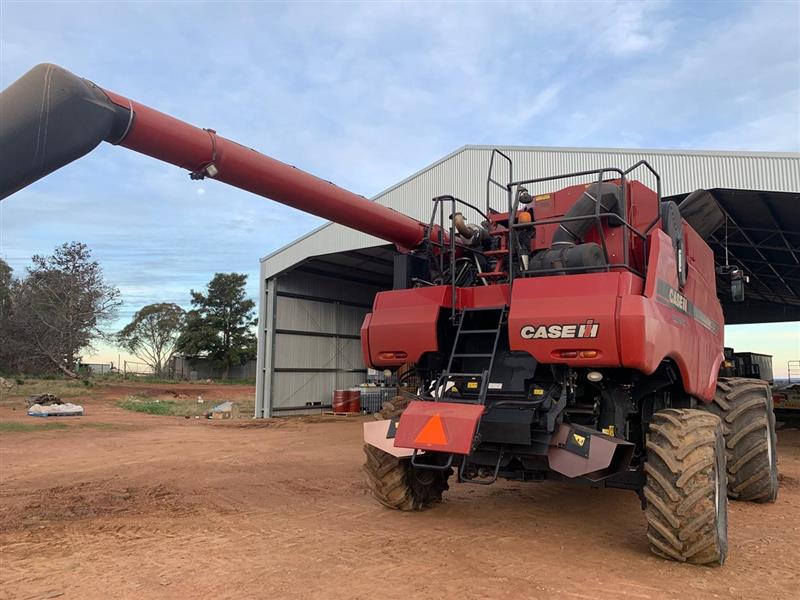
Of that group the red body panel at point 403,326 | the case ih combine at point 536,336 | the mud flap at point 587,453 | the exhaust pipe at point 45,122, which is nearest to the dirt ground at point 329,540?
the case ih combine at point 536,336

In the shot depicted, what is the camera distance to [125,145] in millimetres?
4797

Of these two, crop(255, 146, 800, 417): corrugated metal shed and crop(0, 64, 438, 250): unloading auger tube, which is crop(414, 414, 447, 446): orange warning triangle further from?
crop(255, 146, 800, 417): corrugated metal shed

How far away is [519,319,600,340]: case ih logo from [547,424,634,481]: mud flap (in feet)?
2.70

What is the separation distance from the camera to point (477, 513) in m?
6.66

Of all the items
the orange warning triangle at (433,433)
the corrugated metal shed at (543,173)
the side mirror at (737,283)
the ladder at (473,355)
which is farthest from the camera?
the corrugated metal shed at (543,173)

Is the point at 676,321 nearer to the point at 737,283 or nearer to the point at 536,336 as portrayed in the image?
the point at 536,336

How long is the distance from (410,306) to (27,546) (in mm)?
4271

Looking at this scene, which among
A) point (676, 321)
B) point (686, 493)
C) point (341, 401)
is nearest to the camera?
point (686, 493)

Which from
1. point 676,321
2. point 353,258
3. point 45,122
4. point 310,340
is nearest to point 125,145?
point 45,122

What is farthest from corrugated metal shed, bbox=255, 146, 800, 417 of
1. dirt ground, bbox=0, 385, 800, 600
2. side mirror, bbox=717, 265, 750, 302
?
dirt ground, bbox=0, 385, 800, 600

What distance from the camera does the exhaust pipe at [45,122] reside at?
3764 millimetres

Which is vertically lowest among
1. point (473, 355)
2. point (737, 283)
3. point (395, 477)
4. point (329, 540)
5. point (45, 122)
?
point (329, 540)

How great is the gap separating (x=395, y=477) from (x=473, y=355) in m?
1.69

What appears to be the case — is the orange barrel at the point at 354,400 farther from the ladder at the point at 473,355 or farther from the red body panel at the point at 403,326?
the ladder at the point at 473,355
